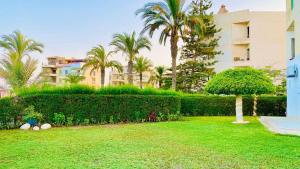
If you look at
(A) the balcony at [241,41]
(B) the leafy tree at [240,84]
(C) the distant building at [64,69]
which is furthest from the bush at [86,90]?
(C) the distant building at [64,69]

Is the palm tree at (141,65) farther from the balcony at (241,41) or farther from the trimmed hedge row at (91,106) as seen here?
the trimmed hedge row at (91,106)

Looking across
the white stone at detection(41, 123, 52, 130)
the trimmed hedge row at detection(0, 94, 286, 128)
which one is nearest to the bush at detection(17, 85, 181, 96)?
the trimmed hedge row at detection(0, 94, 286, 128)

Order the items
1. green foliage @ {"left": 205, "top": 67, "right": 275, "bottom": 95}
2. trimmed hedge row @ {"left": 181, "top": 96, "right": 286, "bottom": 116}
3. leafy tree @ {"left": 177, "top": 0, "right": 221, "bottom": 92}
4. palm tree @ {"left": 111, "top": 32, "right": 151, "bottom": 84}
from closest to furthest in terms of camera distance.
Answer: green foliage @ {"left": 205, "top": 67, "right": 275, "bottom": 95} → trimmed hedge row @ {"left": 181, "top": 96, "right": 286, "bottom": 116} → palm tree @ {"left": 111, "top": 32, "right": 151, "bottom": 84} → leafy tree @ {"left": 177, "top": 0, "right": 221, "bottom": 92}

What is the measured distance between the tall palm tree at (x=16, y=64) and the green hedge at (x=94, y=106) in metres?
6.63

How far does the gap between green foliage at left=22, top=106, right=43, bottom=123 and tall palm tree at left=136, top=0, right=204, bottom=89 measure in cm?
1330

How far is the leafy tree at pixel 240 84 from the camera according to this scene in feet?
41.2

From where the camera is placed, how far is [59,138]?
9109 mm

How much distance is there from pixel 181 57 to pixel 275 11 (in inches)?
392

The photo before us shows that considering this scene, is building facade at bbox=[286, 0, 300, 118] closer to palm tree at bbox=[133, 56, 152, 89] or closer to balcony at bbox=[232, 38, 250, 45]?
balcony at bbox=[232, 38, 250, 45]

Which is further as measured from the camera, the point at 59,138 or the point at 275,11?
the point at 275,11

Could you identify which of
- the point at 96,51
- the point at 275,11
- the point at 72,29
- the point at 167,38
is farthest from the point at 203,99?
the point at 96,51

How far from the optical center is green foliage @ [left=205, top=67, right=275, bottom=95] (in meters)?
12.5

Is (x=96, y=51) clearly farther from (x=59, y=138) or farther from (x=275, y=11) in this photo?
Answer: (x=59, y=138)

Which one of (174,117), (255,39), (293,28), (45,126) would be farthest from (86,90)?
(255,39)
